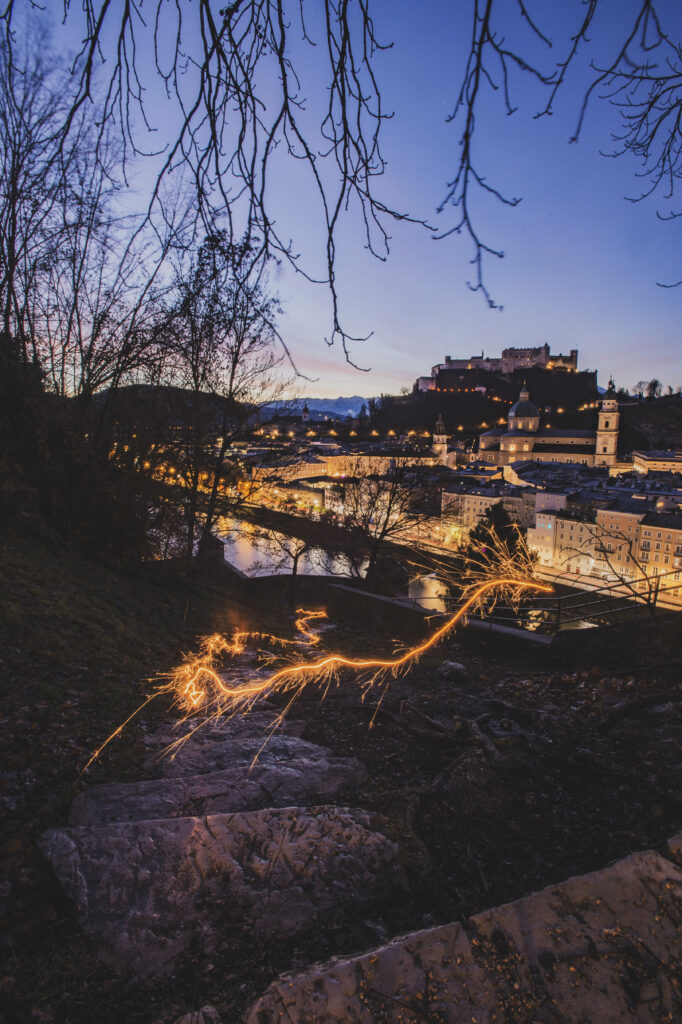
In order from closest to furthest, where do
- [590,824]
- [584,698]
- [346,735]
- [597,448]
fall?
1. [590,824]
2. [346,735]
3. [584,698]
4. [597,448]

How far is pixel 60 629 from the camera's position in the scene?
15.3 ft

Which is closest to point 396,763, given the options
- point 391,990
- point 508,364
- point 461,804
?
point 461,804

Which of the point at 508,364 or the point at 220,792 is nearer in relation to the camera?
the point at 220,792

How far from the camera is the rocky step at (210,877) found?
1.86m

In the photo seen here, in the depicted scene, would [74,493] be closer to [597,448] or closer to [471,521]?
[471,521]

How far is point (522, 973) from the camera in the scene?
1.63m

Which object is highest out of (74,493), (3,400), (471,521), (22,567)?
(3,400)

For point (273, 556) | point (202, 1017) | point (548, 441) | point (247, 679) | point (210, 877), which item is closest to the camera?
point (202, 1017)

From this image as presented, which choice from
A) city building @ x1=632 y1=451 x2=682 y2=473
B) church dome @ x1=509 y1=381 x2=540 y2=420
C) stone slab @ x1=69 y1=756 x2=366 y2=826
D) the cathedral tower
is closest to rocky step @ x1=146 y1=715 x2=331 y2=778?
stone slab @ x1=69 y1=756 x2=366 y2=826

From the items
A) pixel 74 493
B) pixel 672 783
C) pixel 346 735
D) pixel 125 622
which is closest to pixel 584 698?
pixel 672 783

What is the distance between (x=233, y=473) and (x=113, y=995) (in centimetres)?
925

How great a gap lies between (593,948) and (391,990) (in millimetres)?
840

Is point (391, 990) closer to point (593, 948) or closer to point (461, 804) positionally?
point (593, 948)

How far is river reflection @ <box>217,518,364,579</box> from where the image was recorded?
484 inches
